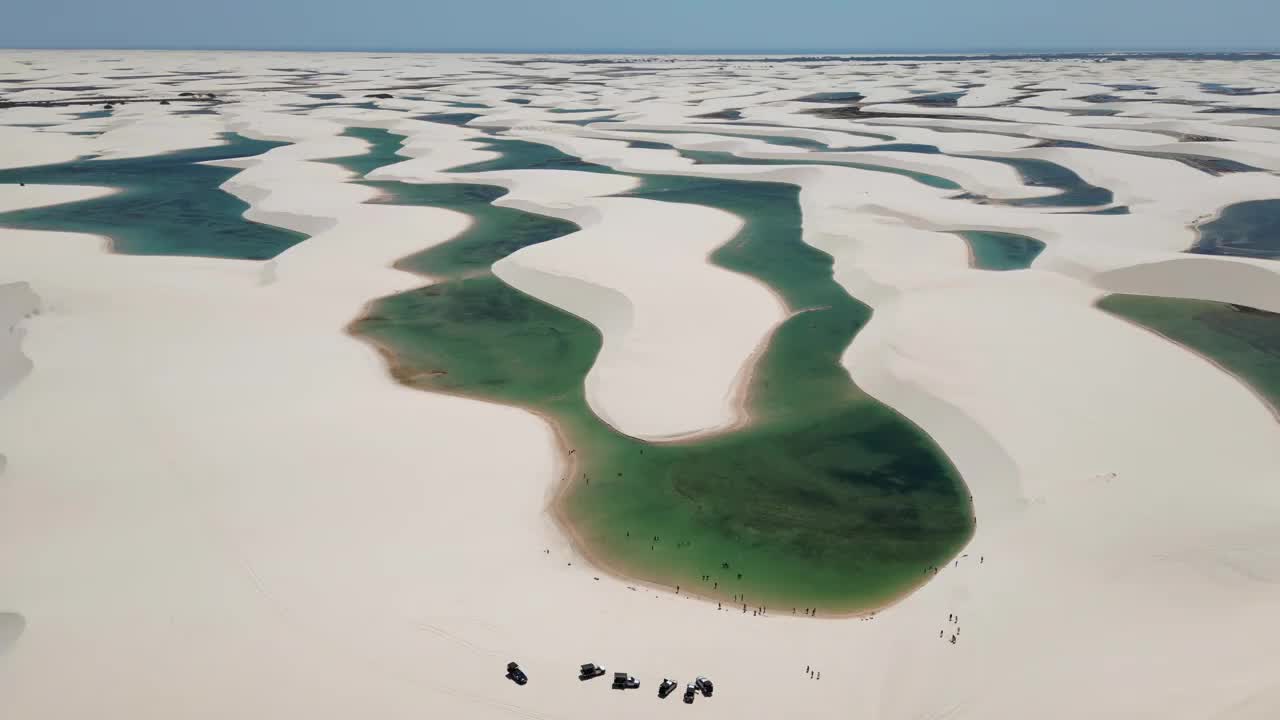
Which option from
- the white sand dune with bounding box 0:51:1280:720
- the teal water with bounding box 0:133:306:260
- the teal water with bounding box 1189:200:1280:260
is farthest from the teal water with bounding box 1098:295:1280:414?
the teal water with bounding box 0:133:306:260

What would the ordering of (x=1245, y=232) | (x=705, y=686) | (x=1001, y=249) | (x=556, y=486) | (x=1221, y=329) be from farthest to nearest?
1. (x=1245, y=232)
2. (x=1001, y=249)
3. (x=1221, y=329)
4. (x=556, y=486)
5. (x=705, y=686)

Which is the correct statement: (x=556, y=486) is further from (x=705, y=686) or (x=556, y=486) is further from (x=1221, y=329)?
(x=1221, y=329)

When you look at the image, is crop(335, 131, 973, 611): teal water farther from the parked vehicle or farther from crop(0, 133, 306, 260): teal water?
→ crop(0, 133, 306, 260): teal water

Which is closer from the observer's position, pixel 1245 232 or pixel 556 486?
pixel 556 486

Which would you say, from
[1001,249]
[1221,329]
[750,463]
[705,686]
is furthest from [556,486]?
[1001,249]

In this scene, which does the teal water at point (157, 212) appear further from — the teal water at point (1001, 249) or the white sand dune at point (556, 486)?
the teal water at point (1001, 249)

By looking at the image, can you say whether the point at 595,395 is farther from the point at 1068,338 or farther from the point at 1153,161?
the point at 1153,161
